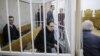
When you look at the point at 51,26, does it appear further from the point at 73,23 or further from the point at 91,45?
the point at 91,45

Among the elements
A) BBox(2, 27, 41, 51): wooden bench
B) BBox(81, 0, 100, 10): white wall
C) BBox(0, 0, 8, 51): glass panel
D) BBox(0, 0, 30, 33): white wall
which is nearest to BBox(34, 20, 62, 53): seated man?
BBox(2, 27, 41, 51): wooden bench

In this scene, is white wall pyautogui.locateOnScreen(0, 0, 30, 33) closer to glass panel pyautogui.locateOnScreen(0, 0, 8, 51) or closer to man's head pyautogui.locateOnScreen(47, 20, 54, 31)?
glass panel pyautogui.locateOnScreen(0, 0, 8, 51)

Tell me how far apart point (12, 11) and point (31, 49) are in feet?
1.54

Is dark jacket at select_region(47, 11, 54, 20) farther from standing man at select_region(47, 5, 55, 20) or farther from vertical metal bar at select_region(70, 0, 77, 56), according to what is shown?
vertical metal bar at select_region(70, 0, 77, 56)

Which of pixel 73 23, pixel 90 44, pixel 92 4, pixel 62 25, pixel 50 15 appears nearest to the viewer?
pixel 73 23

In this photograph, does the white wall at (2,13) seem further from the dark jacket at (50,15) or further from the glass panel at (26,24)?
the dark jacket at (50,15)

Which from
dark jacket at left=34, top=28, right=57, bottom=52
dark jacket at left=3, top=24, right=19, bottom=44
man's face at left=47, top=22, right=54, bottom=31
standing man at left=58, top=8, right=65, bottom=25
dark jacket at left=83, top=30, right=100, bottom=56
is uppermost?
standing man at left=58, top=8, right=65, bottom=25

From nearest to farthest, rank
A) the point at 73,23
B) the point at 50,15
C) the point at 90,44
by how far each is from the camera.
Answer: the point at 73,23
the point at 50,15
the point at 90,44

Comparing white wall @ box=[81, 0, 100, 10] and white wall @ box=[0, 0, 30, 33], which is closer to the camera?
white wall @ box=[0, 0, 30, 33]

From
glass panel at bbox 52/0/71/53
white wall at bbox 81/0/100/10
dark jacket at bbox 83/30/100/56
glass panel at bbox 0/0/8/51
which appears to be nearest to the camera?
glass panel at bbox 52/0/71/53

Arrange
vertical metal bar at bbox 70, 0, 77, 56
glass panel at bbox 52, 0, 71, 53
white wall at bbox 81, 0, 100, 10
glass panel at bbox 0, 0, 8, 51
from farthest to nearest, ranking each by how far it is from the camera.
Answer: white wall at bbox 81, 0, 100, 10
glass panel at bbox 0, 0, 8, 51
glass panel at bbox 52, 0, 71, 53
vertical metal bar at bbox 70, 0, 77, 56

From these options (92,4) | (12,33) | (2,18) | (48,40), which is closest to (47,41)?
(48,40)

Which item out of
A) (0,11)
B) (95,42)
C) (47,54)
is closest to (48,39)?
(47,54)

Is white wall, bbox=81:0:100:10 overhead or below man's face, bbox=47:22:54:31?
overhead
